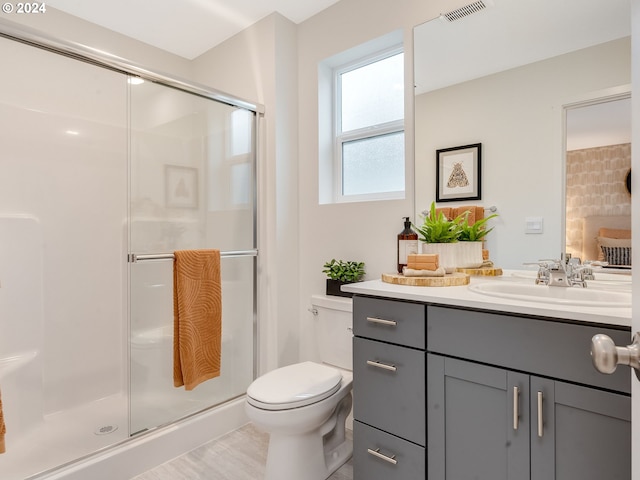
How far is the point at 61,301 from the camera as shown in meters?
2.15

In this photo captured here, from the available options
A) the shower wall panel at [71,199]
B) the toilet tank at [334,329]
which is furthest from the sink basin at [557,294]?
the shower wall panel at [71,199]

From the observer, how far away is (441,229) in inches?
67.2

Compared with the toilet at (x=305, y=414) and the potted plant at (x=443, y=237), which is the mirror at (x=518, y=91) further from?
the toilet at (x=305, y=414)

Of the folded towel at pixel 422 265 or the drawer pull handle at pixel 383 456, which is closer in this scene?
the drawer pull handle at pixel 383 456

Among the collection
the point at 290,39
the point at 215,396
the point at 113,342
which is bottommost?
the point at 215,396

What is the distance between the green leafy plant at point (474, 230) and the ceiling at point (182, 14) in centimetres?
148

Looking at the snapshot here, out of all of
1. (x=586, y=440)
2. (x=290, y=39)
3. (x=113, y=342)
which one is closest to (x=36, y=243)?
(x=113, y=342)

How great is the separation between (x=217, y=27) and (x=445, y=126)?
5.30ft

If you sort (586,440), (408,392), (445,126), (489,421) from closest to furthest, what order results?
(586,440) → (489,421) → (408,392) → (445,126)

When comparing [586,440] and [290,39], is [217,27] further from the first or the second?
[586,440]

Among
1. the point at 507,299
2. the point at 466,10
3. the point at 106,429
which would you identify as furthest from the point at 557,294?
the point at 106,429

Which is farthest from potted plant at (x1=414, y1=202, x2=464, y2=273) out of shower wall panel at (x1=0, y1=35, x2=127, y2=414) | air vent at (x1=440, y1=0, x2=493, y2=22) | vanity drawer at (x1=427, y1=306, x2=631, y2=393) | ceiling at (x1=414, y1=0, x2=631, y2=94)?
shower wall panel at (x1=0, y1=35, x2=127, y2=414)

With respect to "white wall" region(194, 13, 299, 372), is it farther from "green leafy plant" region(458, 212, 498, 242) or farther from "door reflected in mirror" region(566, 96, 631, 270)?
"door reflected in mirror" region(566, 96, 631, 270)

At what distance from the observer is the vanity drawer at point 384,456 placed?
129cm
